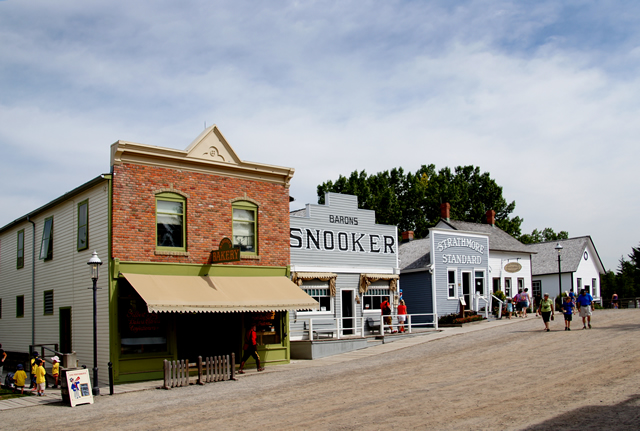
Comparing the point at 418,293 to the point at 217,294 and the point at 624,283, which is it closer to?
the point at 217,294

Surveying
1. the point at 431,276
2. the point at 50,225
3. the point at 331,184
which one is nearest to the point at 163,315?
the point at 50,225

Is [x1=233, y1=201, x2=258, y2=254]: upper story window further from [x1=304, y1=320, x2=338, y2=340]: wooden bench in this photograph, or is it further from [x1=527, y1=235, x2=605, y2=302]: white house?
[x1=527, y1=235, x2=605, y2=302]: white house

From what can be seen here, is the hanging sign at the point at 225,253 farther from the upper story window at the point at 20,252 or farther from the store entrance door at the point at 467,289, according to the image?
the store entrance door at the point at 467,289

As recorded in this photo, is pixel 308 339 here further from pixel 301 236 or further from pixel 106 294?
pixel 106 294

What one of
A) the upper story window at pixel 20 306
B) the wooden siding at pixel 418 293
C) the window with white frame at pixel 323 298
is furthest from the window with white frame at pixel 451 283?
the upper story window at pixel 20 306

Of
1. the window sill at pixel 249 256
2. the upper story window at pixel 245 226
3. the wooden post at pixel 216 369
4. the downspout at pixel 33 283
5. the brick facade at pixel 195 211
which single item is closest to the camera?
the wooden post at pixel 216 369

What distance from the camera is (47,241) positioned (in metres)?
24.1

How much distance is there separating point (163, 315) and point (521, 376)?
1121cm

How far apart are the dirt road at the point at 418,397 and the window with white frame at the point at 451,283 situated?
1215 cm

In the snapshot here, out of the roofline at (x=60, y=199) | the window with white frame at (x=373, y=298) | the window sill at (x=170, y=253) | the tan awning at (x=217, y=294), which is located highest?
the roofline at (x=60, y=199)

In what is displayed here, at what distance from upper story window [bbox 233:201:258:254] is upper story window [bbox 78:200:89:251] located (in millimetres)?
5063

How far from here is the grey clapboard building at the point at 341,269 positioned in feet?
86.3

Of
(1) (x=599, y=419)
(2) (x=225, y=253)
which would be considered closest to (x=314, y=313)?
(2) (x=225, y=253)

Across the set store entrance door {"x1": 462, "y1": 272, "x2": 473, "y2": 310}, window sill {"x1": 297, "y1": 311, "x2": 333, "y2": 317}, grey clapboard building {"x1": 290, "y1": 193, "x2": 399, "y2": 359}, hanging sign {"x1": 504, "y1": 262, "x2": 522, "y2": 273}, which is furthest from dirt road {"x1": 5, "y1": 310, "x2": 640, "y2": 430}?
hanging sign {"x1": 504, "y1": 262, "x2": 522, "y2": 273}
